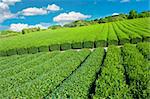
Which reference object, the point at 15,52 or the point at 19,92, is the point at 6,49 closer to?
the point at 15,52

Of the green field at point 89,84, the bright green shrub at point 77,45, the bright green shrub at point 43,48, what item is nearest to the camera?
the green field at point 89,84

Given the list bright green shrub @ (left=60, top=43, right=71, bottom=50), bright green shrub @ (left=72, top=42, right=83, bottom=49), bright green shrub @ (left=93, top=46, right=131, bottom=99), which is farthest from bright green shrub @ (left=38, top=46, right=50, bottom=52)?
bright green shrub @ (left=93, top=46, right=131, bottom=99)

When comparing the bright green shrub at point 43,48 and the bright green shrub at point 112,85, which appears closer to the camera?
the bright green shrub at point 112,85

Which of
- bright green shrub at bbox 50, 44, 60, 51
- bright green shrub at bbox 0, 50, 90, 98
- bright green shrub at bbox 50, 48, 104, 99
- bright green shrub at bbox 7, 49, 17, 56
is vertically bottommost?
bright green shrub at bbox 7, 49, 17, 56

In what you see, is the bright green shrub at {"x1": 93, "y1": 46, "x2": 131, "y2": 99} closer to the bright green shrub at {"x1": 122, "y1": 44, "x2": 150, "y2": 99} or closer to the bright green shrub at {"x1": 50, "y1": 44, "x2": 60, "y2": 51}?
the bright green shrub at {"x1": 122, "y1": 44, "x2": 150, "y2": 99}

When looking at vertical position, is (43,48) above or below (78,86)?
below

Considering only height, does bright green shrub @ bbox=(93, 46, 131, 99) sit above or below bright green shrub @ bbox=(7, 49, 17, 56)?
above

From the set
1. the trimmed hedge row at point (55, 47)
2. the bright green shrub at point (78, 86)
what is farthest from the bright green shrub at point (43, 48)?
the bright green shrub at point (78, 86)

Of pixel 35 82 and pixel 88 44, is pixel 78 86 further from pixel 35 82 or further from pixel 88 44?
pixel 88 44

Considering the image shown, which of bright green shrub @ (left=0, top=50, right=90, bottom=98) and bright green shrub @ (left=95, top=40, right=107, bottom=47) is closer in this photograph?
bright green shrub @ (left=0, top=50, right=90, bottom=98)

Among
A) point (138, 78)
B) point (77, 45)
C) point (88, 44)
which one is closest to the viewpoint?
point (138, 78)

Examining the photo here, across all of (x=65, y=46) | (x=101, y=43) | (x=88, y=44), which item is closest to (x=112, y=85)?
(x=101, y=43)

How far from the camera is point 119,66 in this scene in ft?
56.0

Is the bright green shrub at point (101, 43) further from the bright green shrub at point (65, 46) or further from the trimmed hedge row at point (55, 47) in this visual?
the bright green shrub at point (65, 46)
